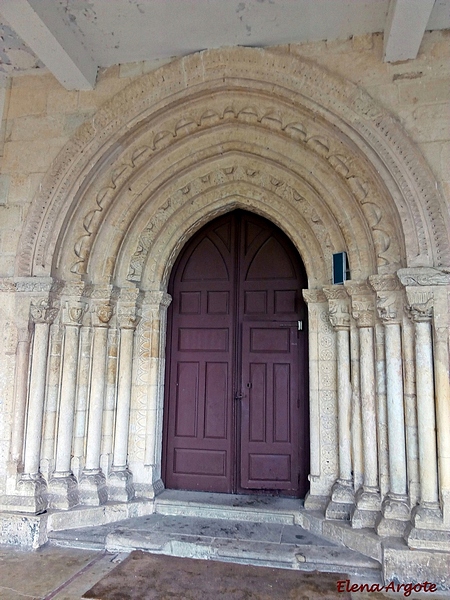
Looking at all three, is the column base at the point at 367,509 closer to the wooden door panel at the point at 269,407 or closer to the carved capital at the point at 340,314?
the wooden door panel at the point at 269,407

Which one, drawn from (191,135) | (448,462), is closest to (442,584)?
(448,462)

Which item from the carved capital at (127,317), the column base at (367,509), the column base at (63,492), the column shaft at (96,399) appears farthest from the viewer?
the carved capital at (127,317)

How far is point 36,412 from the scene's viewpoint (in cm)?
354

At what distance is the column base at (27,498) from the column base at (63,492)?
7 cm

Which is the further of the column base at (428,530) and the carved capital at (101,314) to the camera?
the carved capital at (101,314)

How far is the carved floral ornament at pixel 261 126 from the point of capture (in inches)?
124

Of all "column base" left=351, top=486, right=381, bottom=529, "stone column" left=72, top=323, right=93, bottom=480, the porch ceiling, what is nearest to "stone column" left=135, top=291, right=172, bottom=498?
"stone column" left=72, top=323, right=93, bottom=480

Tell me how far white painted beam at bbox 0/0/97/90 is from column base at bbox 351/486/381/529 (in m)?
3.91

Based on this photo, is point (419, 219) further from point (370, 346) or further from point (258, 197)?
point (258, 197)

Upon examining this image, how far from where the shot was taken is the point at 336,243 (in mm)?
3680

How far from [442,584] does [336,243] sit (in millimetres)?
2402

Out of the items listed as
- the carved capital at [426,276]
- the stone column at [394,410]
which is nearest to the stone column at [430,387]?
the carved capital at [426,276]

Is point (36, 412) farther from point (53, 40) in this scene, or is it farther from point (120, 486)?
point (53, 40)

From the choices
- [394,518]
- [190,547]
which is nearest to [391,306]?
[394,518]
